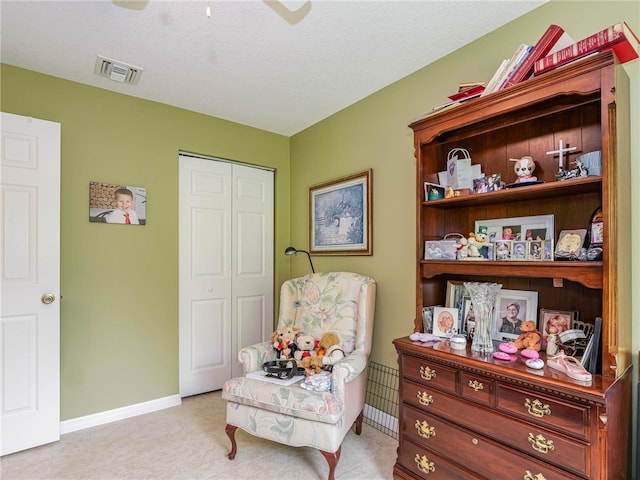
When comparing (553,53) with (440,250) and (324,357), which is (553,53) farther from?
(324,357)

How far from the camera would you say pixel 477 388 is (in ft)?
5.05

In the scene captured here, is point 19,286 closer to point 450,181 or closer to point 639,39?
point 450,181

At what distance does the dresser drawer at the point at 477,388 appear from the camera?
1494 millimetres

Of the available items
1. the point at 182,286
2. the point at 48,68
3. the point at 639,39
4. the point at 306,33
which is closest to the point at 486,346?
the point at 639,39

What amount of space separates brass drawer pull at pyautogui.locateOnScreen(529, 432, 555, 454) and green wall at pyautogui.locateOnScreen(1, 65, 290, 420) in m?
2.60

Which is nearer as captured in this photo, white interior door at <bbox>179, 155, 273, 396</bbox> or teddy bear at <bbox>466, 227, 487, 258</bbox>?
teddy bear at <bbox>466, 227, 487, 258</bbox>

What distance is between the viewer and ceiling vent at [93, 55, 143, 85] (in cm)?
229

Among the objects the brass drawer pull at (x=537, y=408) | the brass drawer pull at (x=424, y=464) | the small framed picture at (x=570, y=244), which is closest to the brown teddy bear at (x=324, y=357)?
the brass drawer pull at (x=424, y=464)

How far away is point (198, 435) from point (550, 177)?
2.64 meters

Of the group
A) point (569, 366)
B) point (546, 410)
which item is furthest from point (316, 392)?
point (569, 366)

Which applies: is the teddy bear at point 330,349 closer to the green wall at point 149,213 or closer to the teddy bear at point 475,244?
the green wall at point 149,213

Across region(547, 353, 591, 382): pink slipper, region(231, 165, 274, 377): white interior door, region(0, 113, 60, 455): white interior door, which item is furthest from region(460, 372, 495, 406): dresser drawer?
region(0, 113, 60, 455): white interior door

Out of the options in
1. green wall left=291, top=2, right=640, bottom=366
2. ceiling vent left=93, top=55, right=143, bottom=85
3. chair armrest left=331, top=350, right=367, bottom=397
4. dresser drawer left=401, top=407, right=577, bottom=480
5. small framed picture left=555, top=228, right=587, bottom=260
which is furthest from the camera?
ceiling vent left=93, top=55, right=143, bottom=85

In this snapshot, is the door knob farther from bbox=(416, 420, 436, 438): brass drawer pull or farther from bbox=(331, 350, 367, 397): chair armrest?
bbox=(416, 420, 436, 438): brass drawer pull
